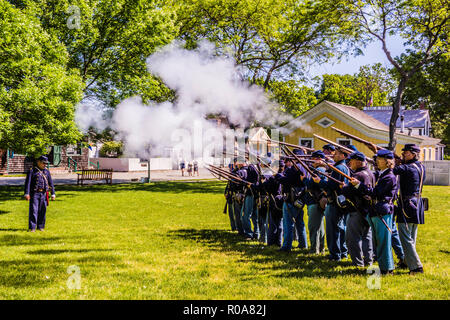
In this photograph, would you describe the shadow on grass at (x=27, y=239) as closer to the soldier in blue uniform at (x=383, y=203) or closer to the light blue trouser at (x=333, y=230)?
the light blue trouser at (x=333, y=230)

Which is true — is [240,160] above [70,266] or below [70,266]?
above

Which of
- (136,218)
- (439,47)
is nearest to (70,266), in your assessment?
(136,218)

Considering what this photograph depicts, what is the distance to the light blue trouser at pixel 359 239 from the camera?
6610 mm

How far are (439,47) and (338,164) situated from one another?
19.2 metres

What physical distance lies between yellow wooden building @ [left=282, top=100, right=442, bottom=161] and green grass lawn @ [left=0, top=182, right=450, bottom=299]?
1662cm

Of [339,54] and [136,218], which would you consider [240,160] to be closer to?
[136,218]

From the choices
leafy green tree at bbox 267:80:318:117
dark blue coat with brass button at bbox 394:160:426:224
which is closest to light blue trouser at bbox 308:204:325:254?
dark blue coat with brass button at bbox 394:160:426:224

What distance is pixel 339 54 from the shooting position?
24.0 m

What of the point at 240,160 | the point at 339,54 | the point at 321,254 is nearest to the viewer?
the point at 321,254

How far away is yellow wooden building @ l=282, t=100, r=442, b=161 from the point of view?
27844 mm

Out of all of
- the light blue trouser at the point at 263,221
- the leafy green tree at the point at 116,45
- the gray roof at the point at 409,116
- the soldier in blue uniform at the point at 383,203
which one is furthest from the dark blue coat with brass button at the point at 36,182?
the gray roof at the point at 409,116

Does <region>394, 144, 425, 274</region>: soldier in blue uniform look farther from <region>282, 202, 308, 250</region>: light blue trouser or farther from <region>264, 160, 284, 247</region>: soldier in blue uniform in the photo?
<region>264, 160, 284, 247</region>: soldier in blue uniform

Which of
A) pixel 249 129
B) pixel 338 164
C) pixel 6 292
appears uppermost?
pixel 249 129

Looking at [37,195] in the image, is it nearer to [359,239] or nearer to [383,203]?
[359,239]
